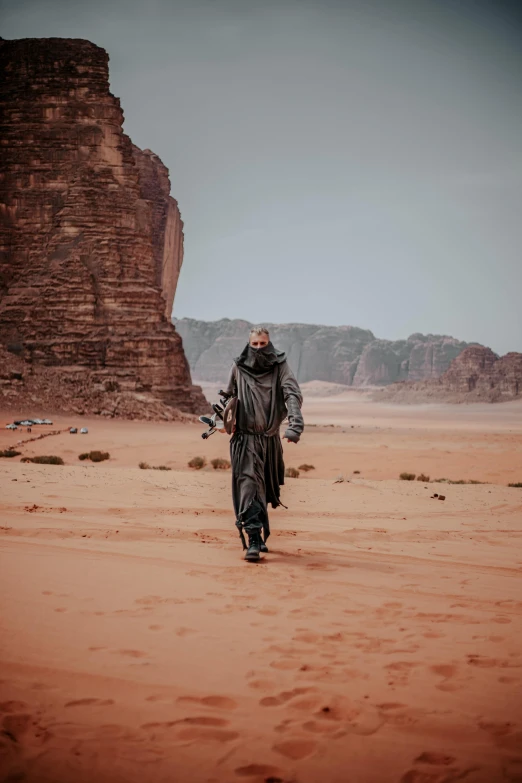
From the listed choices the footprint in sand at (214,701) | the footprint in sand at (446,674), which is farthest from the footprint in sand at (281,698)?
the footprint in sand at (446,674)

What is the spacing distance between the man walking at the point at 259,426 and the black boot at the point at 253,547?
3 centimetres

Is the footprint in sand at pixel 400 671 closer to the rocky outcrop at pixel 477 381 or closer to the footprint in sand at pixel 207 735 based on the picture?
the footprint in sand at pixel 207 735

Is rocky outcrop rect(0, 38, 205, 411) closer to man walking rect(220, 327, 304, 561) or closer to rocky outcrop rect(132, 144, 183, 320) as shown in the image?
rocky outcrop rect(132, 144, 183, 320)

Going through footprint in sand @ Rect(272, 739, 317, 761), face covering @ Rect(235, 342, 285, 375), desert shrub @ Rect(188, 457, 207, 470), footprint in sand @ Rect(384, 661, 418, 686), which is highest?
face covering @ Rect(235, 342, 285, 375)

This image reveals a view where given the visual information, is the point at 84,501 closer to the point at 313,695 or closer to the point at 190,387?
the point at 313,695

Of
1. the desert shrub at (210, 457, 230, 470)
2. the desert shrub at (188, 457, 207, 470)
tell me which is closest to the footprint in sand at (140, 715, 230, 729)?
the desert shrub at (210, 457, 230, 470)

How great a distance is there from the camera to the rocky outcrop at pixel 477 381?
318ft

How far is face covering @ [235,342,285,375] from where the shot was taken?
6.24 meters

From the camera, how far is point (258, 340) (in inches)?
243

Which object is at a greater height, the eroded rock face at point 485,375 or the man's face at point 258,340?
the eroded rock face at point 485,375

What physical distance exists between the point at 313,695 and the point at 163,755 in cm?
76

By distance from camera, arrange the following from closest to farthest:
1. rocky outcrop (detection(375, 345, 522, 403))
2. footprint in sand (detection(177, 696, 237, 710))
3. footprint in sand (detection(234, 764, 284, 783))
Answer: footprint in sand (detection(234, 764, 284, 783))
footprint in sand (detection(177, 696, 237, 710))
rocky outcrop (detection(375, 345, 522, 403))

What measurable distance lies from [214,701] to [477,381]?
103041mm

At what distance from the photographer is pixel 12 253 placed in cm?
3972
